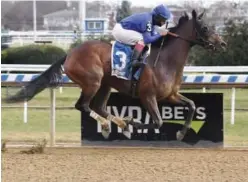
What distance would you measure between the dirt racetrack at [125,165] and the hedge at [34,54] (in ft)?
44.8

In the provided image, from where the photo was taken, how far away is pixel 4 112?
13320 mm

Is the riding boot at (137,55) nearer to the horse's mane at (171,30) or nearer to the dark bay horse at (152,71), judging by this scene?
the dark bay horse at (152,71)

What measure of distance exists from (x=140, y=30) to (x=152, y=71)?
1.76 ft

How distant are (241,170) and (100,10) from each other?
159 feet

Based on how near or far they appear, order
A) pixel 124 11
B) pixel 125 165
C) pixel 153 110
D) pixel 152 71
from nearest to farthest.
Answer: pixel 125 165 → pixel 153 110 → pixel 152 71 → pixel 124 11

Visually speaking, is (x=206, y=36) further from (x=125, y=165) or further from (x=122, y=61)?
(x=125, y=165)

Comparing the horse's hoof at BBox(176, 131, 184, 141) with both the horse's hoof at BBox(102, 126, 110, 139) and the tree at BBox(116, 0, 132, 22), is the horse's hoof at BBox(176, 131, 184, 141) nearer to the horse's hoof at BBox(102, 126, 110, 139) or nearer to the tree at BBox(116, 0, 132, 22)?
the horse's hoof at BBox(102, 126, 110, 139)

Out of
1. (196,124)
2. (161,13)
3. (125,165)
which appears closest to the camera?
(125,165)

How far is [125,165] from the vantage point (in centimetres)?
742

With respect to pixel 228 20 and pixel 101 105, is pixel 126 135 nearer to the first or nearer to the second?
pixel 101 105

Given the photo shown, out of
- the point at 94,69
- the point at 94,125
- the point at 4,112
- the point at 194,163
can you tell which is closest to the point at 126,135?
the point at 94,125

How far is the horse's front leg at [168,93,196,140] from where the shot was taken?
28.8 feet

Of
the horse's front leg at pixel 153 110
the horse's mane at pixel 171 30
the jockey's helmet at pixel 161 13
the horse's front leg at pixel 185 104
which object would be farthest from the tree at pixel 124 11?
the horse's front leg at pixel 153 110

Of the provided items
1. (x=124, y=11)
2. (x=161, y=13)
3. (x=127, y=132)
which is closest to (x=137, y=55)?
(x=161, y=13)
